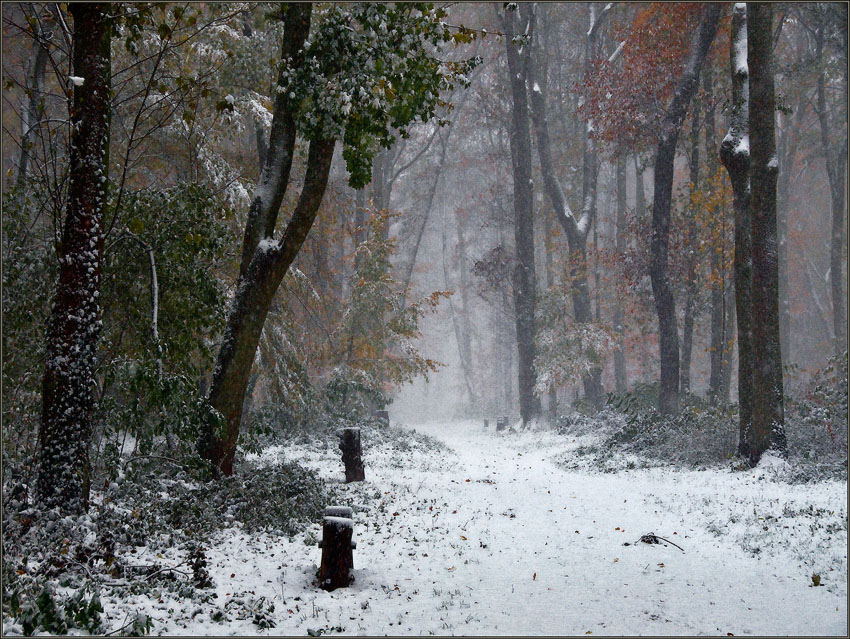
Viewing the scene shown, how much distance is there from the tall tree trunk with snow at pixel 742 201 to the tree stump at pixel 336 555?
769 cm

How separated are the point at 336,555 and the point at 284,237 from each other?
4.57 metres

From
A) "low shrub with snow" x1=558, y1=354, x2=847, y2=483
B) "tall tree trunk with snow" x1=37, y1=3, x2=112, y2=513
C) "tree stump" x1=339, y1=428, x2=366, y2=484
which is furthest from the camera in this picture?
"tree stump" x1=339, y1=428, x2=366, y2=484

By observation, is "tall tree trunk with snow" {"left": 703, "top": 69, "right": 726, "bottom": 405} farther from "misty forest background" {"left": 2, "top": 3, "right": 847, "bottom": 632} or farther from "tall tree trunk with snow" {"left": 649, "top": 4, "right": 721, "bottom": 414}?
"tall tree trunk with snow" {"left": 649, "top": 4, "right": 721, "bottom": 414}

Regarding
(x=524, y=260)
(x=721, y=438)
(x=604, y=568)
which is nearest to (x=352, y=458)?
(x=604, y=568)

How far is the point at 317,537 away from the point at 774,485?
6525mm

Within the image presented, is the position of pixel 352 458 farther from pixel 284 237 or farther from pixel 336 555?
pixel 336 555

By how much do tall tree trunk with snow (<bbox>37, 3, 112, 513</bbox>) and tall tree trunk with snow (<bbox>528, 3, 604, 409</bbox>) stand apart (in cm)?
1682

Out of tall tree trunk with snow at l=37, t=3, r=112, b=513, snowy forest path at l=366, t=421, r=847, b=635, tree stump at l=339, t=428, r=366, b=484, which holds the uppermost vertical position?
tall tree trunk with snow at l=37, t=3, r=112, b=513

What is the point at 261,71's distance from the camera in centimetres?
1311

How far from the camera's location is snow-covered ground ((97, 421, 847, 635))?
526 cm

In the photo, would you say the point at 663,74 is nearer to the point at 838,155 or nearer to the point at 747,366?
the point at 747,366

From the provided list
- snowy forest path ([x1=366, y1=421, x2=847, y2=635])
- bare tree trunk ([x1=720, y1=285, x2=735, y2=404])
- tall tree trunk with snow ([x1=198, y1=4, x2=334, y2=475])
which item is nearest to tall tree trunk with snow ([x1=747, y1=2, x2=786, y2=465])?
snowy forest path ([x1=366, y1=421, x2=847, y2=635])

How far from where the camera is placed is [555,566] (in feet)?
22.6

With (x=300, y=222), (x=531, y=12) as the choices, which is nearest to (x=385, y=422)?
(x=300, y=222)
